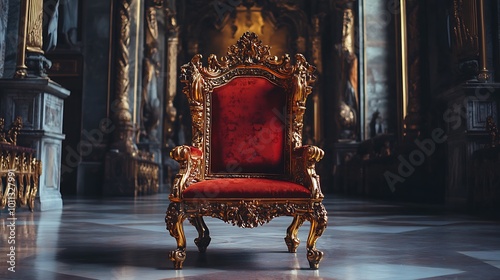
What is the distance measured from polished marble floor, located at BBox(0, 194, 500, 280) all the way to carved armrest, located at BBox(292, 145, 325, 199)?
0.39 metres

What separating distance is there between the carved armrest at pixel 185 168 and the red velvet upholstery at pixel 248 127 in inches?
8.6

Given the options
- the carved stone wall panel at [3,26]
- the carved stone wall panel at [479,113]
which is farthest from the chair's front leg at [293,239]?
the carved stone wall panel at [3,26]

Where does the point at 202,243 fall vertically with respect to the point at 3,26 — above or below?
below

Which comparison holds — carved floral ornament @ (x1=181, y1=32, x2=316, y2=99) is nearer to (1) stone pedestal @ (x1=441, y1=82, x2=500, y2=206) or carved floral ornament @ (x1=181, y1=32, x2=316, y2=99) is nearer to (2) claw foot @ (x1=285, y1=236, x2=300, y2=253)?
(2) claw foot @ (x1=285, y1=236, x2=300, y2=253)

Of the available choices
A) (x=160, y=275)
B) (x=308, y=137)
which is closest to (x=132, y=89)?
(x=308, y=137)

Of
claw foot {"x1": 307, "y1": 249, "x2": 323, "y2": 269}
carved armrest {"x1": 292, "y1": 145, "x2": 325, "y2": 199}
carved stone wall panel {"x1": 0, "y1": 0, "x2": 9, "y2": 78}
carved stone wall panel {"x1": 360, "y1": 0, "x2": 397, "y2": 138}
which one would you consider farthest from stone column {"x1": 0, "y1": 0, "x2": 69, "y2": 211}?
carved stone wall panel {"x1": 360, "y1": 0, "x2": 397, "y2": 138}

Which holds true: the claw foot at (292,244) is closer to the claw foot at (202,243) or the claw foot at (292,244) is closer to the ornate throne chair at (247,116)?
the ornate throne chair at (247,116)

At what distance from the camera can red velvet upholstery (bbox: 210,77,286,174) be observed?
330cm

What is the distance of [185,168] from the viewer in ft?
9.53

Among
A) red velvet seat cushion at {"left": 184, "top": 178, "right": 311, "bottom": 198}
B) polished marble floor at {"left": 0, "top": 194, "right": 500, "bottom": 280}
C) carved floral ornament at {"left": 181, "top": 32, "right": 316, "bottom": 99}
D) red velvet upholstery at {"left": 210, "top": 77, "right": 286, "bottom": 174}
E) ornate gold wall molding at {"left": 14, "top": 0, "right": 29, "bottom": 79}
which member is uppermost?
ornate gold wall molding at {"left": 14, "top": 0, "right": 29, "bottom": 79}

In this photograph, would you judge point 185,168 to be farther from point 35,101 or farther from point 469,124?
point 469,124

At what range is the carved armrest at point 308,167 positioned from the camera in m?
2.88

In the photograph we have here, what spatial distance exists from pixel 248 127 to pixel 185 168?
573 millimetres

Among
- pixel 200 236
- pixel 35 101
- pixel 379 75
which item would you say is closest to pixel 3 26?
→ pixel 35 101
